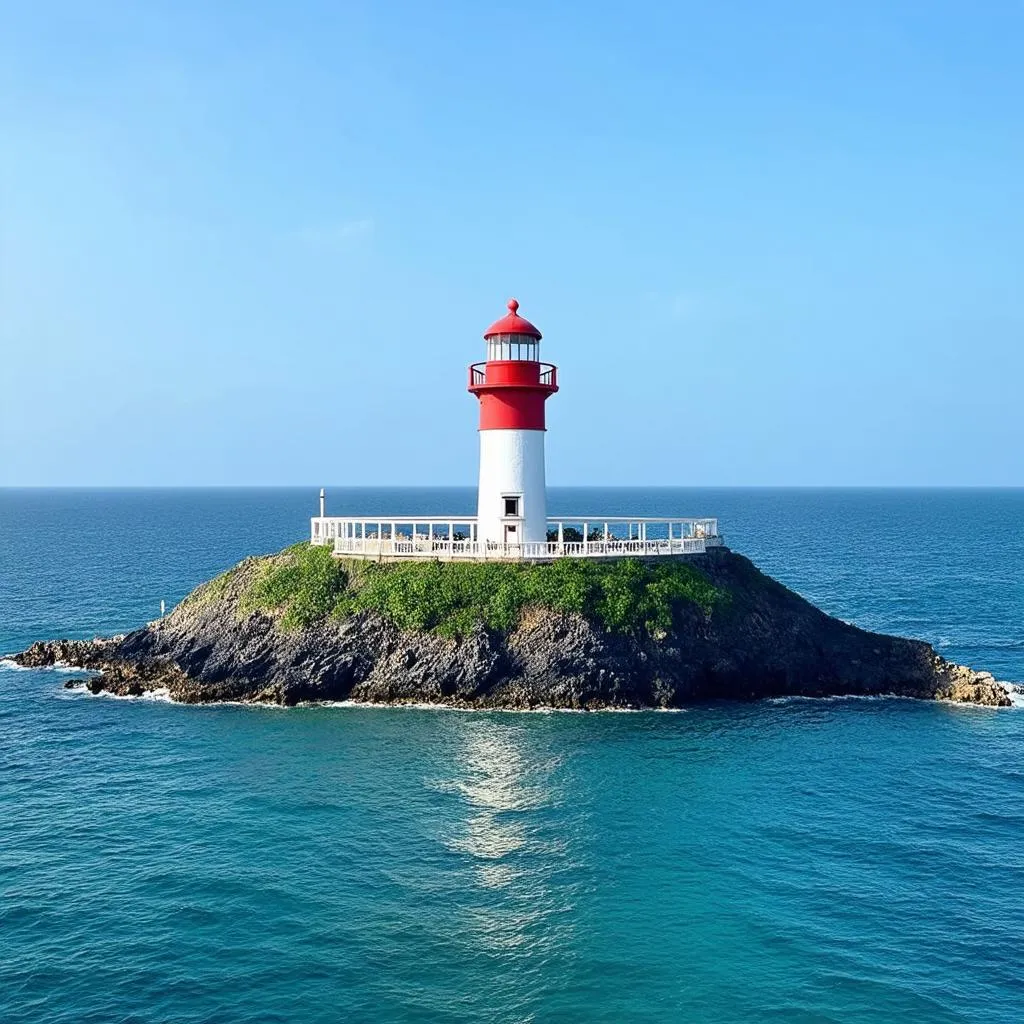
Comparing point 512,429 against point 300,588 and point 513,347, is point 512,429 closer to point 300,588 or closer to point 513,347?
point 513,347

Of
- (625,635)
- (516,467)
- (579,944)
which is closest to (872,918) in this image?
(579,944)

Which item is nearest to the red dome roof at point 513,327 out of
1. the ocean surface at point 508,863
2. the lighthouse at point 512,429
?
the lighthouse at point 512,429

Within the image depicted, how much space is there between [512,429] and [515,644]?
12.6 m

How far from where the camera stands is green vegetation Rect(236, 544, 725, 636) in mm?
43406

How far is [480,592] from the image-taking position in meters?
44.6

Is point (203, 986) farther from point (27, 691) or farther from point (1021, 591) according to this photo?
point (1021, 591)

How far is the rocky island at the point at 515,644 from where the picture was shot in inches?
1641

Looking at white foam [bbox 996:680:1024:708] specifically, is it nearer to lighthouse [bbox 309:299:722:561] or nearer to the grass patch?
lighthouse [bbox 309:299:722:561]

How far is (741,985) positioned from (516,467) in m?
32.5

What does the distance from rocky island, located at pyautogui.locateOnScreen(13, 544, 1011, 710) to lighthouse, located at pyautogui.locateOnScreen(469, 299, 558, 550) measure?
4083 millimetres

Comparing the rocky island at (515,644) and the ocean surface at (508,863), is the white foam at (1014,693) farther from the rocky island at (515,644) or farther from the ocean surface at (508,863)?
the ocean surface at (508,863)

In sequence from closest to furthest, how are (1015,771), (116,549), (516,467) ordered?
(1015,771) < (516,467) < (116,549)

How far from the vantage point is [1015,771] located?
33594mm

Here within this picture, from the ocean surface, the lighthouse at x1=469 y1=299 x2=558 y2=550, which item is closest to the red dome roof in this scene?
the lighthouse at x1=469 y1=299 x2=558 y2=550
